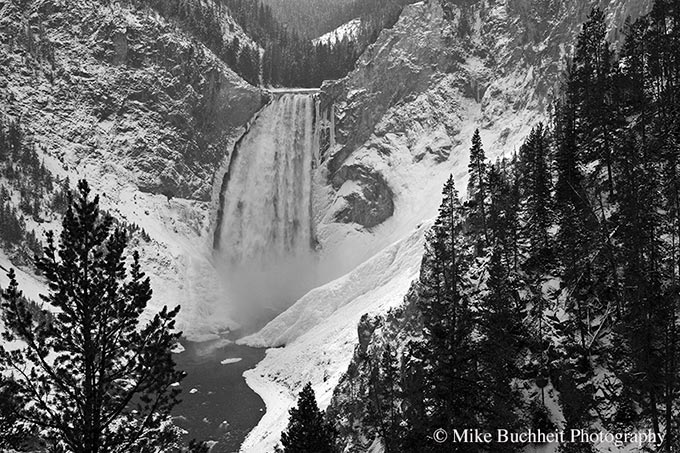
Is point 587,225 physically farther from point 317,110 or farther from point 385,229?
point 317,110

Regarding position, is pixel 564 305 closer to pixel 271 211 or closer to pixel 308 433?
pixel 308 433

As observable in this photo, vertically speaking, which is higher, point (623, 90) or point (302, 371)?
point (623, 90)

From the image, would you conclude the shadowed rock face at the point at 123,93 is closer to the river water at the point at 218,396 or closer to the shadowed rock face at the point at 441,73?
the shadowed rock face at the point at 441,73

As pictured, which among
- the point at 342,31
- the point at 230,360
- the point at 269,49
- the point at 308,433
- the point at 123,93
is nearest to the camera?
the point at 308,433

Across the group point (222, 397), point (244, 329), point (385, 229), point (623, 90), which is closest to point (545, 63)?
point (385, 229)

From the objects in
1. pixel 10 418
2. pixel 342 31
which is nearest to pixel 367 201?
pixel 342 31

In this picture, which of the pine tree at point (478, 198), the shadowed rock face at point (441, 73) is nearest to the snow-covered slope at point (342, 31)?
the shadowed rock face at point (441, 73)
